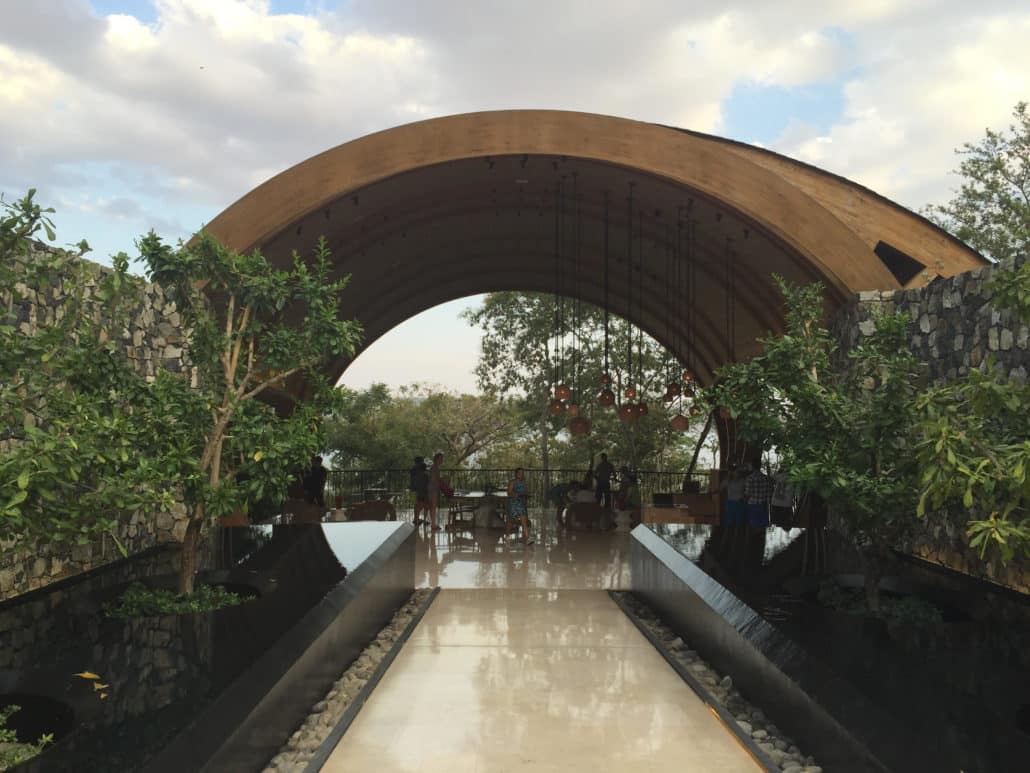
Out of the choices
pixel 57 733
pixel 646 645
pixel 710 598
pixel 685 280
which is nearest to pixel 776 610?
pixel 710 598

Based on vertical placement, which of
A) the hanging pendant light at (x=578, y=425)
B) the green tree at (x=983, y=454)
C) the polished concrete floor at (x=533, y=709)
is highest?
the hanging pendant light at (x=578, y=425)

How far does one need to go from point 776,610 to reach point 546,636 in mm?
2270

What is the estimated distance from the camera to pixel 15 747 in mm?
2984

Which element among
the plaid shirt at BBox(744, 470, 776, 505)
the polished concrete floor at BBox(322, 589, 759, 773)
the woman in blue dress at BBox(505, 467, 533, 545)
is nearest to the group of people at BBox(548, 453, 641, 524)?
the woman in blue dress at BBox(505, 467, 533, 545)

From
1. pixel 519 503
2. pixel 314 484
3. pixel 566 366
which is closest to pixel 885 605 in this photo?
pixel 519 503

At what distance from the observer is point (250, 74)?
1571 centimetres

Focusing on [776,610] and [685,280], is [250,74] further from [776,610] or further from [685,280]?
[776,610]

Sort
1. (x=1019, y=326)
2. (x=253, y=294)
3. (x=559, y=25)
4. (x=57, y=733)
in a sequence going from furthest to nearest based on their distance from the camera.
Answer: (x=559, y=25) → (x=1019, y=326) → (x=253, y=294) → (x=57, y=733)

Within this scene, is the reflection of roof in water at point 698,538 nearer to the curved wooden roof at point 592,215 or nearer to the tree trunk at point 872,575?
the tree trunk at point 872,575

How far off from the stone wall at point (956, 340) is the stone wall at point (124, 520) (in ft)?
19.5

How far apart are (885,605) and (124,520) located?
6187mm

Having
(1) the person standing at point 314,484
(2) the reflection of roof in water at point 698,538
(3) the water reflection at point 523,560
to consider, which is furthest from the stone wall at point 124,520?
(1) the person standing at point 314,484

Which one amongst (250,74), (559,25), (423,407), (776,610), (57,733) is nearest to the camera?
(57,733)

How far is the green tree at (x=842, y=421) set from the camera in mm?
5035
